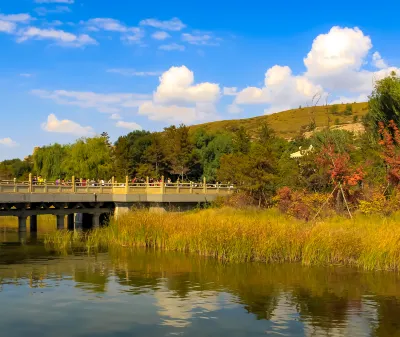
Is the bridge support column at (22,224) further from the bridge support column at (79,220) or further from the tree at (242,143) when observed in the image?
the tree at (242,143)

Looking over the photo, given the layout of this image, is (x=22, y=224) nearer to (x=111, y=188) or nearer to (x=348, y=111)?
(x=111, y=188)

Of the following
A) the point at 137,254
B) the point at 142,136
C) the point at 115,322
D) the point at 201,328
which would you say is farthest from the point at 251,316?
the point at 142,136

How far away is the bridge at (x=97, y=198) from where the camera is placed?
39219 millimetres

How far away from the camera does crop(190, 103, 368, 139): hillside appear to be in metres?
147

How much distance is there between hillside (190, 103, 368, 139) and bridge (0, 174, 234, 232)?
97.4 metres

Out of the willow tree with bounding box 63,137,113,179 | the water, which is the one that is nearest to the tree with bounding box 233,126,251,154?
the willow tree with bounding box 63,137,113,179

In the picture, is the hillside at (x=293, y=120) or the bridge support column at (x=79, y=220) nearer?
the bridge support column at (x=79, y=220)

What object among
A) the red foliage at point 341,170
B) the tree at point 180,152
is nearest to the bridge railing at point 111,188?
the red foliage at point 341,170

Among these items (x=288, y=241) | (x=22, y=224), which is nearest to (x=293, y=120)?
(x=22, y=224)

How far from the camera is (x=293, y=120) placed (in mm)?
167375

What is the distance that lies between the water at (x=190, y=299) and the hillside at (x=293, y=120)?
11999cm

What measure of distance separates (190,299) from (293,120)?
6058 inches

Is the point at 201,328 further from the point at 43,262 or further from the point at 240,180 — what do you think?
the point at 240,180

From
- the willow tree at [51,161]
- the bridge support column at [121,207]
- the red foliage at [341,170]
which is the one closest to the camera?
the red foliage at [341,170]
